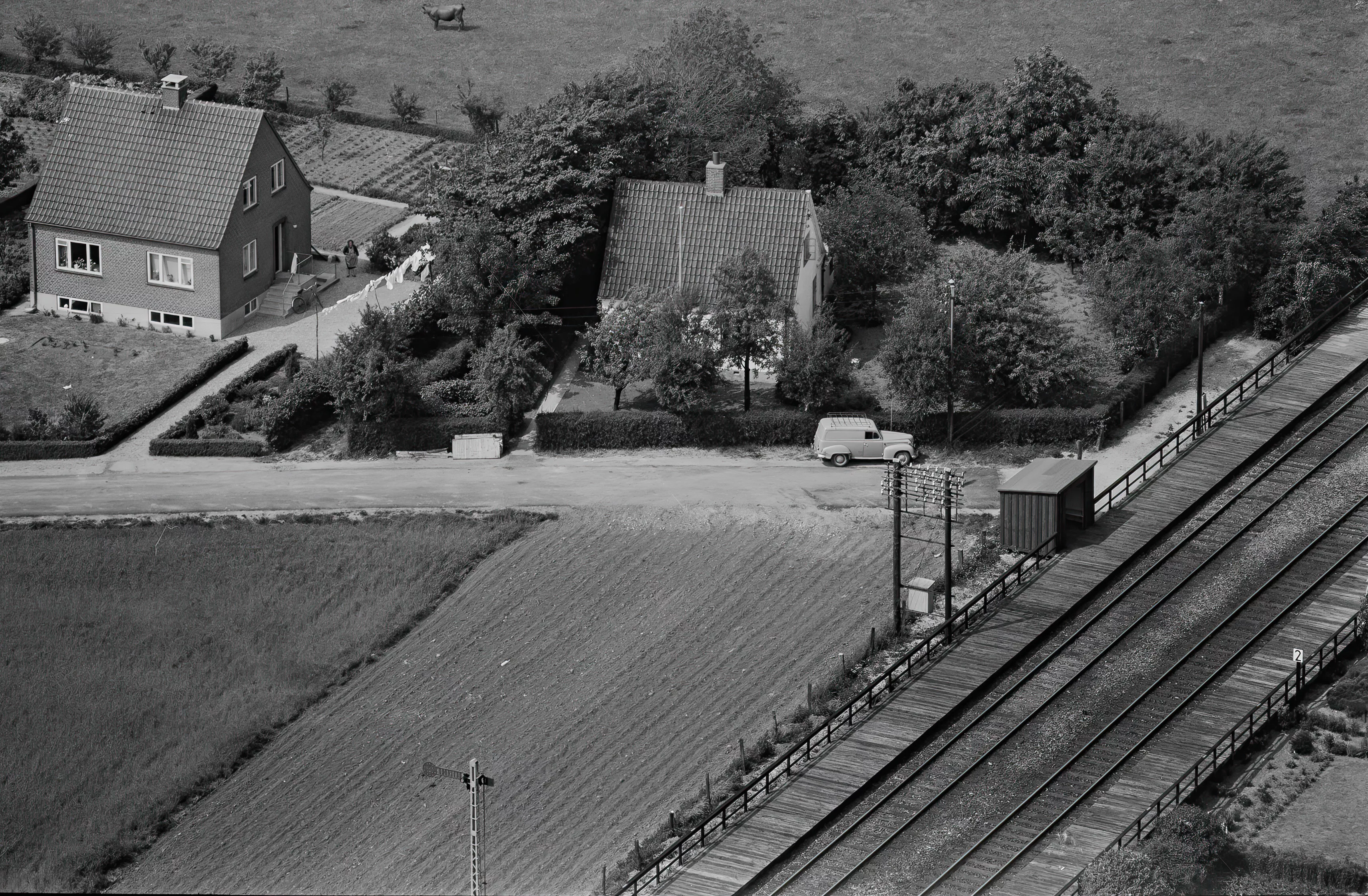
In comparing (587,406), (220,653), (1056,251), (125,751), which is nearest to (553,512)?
(587,406)

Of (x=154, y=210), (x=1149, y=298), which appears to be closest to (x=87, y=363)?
(x=154, y=210)

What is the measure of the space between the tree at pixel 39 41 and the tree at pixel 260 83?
11.8m

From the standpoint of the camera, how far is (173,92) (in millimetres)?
89438

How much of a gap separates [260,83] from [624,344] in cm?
4033

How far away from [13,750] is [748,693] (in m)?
21.8

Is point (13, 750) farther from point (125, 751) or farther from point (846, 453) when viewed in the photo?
point (846, 453)

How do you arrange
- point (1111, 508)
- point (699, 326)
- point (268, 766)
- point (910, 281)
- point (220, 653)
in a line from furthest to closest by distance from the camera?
point (910, 281) → point (699, 326) → point (1111, 508) → point (220, 653) → point (268, 766)

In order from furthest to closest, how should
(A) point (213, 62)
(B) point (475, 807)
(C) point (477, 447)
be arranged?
(A) point (213, 62), (C) point (477, 447), (B) point (475, 807)

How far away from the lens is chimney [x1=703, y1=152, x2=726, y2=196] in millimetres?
87375

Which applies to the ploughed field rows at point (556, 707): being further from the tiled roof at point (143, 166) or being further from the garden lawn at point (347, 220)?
the garden lawn at point (347, 220)

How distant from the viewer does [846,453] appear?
79.2m

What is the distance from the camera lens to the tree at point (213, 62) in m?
116

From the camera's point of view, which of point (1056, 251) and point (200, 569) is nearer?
point (200, 569)

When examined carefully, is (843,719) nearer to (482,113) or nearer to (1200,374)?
(1200,374)
